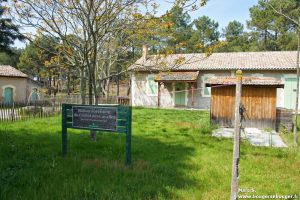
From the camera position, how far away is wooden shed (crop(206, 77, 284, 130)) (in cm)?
1223

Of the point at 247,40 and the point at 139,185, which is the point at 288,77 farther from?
the point at 247,40

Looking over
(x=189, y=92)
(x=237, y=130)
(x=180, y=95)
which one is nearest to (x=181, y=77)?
(x=189, y=92)

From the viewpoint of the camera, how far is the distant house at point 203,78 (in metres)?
22.3

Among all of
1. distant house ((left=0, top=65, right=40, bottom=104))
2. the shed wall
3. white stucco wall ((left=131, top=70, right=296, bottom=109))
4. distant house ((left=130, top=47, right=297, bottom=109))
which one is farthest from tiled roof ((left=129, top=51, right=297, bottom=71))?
distant house ((left=0, top=65, right=40, bottom=104))

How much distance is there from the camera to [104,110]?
622cm

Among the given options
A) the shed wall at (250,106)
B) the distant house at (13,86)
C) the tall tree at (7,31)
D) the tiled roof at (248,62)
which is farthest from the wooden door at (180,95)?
the tall tree at (7,31)

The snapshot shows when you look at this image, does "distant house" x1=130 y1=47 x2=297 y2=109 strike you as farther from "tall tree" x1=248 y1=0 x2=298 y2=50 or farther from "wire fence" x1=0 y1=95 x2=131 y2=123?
"tall tree" x1=248 y1=0 x2=298 y2=50

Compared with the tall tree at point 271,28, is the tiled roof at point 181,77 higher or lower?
lower

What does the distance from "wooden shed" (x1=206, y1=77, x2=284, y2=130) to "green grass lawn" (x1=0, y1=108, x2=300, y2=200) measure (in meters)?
3.68

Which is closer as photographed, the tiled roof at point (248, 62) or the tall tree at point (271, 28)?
the tiled roof at point (248, 62)

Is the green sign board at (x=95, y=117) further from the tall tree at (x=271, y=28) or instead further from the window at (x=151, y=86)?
the tall tree at (x=271, y=28)

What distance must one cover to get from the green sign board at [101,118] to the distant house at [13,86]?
22.1 metres

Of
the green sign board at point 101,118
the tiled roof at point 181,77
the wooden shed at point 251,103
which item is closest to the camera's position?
the green sign board at point 101,118

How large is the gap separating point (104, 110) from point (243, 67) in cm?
1931
